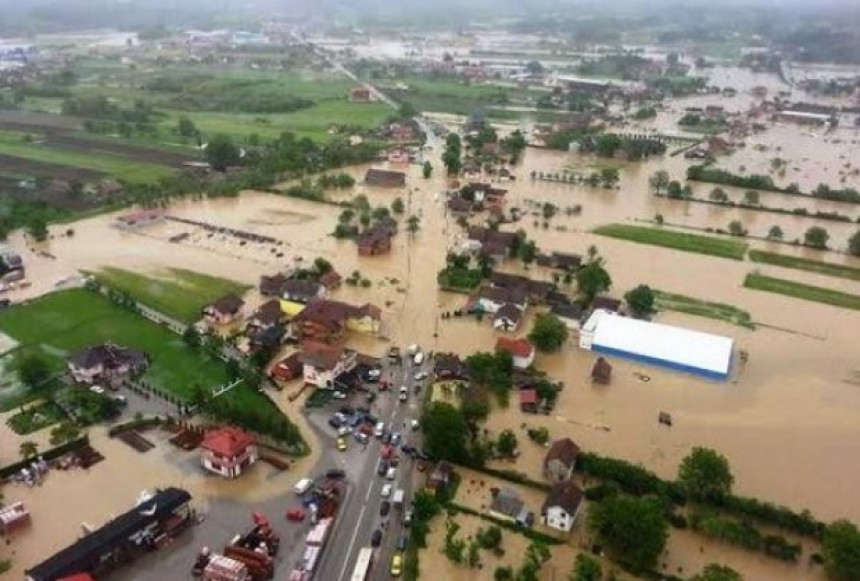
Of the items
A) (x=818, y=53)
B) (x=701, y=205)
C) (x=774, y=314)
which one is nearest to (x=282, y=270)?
(x=774, y=314)

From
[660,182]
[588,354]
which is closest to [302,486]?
[588,354]

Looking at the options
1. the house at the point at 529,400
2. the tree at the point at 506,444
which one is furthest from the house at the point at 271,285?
the tree at the point at 506,444

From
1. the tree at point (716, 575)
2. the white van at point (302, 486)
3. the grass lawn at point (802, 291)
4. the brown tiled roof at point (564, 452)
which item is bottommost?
the white van at point (302, 486)

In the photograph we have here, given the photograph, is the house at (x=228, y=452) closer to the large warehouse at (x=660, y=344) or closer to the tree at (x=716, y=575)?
the tree at (x=716, y=575)

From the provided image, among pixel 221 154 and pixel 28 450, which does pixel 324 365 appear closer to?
pixel 28 450

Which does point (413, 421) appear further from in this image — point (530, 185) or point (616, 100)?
point (616, 100)

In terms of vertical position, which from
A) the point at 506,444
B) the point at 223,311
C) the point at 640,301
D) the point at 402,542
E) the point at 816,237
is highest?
the point at 816,237

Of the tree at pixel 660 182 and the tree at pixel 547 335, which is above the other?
the tree at pixel 660 182
